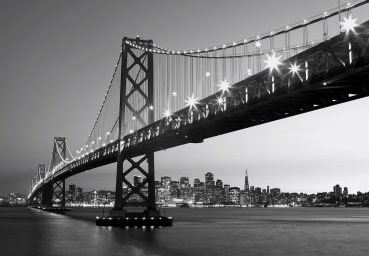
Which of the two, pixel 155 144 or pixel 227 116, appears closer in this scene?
pixel 227 116

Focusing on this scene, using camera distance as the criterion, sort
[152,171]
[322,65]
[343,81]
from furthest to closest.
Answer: [152,171]
[322,65]
[343,81]

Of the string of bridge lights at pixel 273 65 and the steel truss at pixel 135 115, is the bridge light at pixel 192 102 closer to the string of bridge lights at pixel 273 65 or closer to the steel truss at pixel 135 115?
the string of bridge lights at pixel 273 65

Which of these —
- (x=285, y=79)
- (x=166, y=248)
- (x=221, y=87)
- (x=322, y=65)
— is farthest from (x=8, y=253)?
(x=322, y=65)

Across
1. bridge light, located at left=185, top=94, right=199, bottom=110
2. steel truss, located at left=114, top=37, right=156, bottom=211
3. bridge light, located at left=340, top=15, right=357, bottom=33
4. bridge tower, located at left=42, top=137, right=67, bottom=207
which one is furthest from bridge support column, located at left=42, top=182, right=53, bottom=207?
bridge light, located at left=340, top=15, right=357, bottom=33

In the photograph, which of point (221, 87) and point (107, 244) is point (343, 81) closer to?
point (221, 87)

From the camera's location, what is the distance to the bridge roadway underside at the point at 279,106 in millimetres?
20703

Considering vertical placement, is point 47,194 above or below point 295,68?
below

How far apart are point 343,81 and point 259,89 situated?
611 centimetres

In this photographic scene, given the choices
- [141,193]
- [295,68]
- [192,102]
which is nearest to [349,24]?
[295,68]

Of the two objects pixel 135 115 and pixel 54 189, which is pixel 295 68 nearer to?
pixel 135 115

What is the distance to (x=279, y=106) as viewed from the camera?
82.4ft

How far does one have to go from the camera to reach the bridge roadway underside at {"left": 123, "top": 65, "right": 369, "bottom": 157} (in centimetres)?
2070

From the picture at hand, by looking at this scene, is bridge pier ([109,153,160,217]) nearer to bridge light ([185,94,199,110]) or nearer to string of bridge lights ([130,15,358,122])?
string of bridge lights ([130,15,358,122])

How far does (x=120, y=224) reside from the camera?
4106 cm
